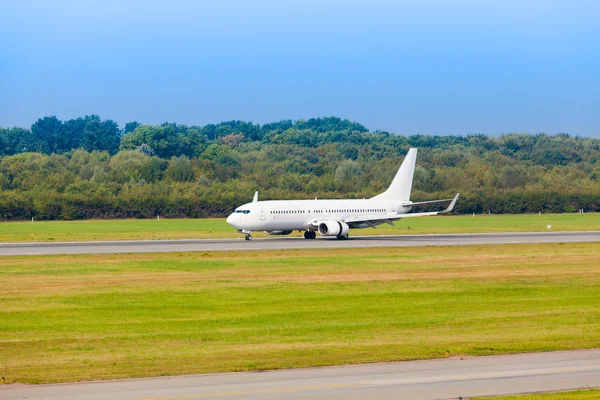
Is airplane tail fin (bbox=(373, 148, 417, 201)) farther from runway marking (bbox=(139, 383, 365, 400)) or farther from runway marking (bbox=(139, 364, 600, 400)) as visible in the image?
runway marking (bbox=(139, 383, 365, 400))

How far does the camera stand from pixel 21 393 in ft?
62.3

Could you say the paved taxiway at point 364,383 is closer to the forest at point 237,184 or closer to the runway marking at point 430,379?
the runway marking at point 430,379

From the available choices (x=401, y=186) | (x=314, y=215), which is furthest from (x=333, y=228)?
(x=401, y=186)

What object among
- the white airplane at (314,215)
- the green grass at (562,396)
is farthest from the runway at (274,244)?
the green grass at (562,396)

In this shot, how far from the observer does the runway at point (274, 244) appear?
62.2 meters

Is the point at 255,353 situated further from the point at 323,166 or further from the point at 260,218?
the point at 323,166

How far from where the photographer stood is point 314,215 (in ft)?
252

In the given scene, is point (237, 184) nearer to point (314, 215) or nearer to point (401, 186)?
point (401, 186)

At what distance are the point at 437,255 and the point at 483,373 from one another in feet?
120

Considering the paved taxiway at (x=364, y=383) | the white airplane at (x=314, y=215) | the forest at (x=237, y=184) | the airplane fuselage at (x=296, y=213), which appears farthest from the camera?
the forest at (x=237, y=184)

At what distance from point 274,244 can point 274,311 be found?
117 feet

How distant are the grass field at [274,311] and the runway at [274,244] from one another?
7.20m

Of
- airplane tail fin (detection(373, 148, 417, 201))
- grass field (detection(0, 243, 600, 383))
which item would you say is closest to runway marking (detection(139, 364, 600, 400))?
grass field (detection(0, 243, 600, 383))

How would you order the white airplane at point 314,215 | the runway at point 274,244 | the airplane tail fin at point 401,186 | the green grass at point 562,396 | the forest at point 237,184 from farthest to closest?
the forest at point 237,184 < the airplane tail fin at point 401,186 < the white airplane at point 314,215 < the runway at point 274,244 < the green grass at point 562,396
